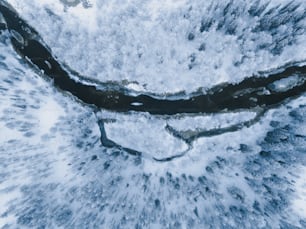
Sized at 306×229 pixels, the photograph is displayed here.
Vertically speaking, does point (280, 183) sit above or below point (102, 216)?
above

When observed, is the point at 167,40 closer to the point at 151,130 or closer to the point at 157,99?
the point at 157,99

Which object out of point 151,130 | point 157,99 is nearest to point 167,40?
point 157,99

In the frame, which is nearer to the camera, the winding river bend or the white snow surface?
the white snow surface

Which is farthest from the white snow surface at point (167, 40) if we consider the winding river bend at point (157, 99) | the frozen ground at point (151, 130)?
the winding river bend at point (157, 99)

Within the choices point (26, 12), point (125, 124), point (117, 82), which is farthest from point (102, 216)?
point (26, 12)

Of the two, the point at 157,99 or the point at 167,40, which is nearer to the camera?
the point at 167,40

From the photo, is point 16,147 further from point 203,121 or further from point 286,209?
point 286,209

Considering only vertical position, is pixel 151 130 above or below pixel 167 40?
below

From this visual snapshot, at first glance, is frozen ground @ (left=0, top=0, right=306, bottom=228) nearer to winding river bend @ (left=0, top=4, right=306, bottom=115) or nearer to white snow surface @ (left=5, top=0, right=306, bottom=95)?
white snow surface @ (left=5, top=0, right=306, bottom=95)

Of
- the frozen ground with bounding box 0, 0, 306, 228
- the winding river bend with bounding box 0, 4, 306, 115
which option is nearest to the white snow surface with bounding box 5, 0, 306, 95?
the frozen ground with bounding box 0, 0, 306, 228
